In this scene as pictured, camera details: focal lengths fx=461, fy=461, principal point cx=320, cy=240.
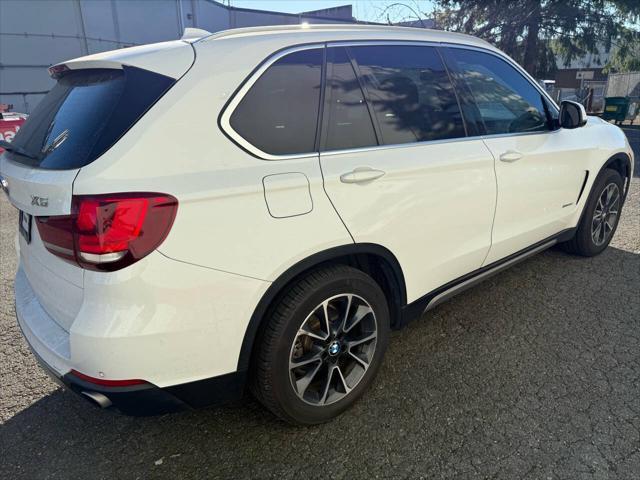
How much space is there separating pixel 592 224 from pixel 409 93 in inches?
105

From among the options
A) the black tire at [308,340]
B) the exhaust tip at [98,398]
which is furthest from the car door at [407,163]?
the exhaust tip at [98,398]

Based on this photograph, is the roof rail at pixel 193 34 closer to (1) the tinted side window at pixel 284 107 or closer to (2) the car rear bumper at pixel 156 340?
(1) the tinted side window at pixel 284 107

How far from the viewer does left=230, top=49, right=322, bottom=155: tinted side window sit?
197 centimetres

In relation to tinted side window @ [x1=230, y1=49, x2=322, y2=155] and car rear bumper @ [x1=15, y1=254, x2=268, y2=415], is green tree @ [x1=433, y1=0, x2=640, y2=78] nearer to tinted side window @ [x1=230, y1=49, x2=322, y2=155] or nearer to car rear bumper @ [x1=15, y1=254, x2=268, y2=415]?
tinted side window @ [x1=230, y1=49, x2=322, y2=155]

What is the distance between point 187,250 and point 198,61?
2.62 feet

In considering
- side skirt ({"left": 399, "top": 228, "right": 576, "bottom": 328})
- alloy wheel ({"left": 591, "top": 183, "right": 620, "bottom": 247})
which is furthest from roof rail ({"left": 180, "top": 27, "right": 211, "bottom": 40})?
alloy wheel ({"left": 591, "top": 183, "right": 620, "bottom": 247})

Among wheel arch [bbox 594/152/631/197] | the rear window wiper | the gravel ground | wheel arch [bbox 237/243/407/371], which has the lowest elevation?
the gravel ground

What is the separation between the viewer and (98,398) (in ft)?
5.99

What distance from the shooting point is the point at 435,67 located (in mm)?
2834

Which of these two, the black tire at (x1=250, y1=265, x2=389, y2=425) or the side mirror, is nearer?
the black tire at (x1=250, y1=265, x2=389, y2=425)

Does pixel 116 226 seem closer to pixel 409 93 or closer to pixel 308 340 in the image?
pixel 308 340

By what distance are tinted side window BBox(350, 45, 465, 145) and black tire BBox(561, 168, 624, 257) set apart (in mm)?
2007

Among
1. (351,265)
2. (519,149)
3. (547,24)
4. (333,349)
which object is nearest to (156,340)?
(333,349)

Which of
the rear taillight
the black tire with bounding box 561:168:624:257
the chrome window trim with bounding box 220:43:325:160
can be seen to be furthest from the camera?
the black tire with bounding box 561:168:624:257
